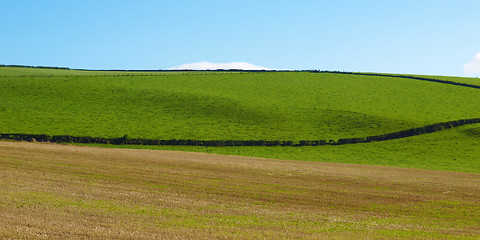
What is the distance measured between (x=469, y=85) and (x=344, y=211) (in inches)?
3213

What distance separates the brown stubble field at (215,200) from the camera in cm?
1789

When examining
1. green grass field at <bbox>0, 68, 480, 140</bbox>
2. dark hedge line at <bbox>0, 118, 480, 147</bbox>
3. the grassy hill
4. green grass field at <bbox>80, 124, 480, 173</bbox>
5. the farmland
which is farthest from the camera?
green grass field at <bbox>0, 68, 480, 140</bbox>

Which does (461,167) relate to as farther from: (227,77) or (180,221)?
(227,77)

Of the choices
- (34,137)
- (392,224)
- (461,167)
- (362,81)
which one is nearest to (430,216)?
(392,224)

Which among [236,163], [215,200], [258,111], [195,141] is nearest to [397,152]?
[258,111]

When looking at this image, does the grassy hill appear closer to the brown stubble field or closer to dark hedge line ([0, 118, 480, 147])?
dark hedge line ([0, 118, 480, 147])

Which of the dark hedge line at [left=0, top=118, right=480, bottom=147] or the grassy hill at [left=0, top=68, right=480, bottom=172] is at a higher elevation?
the grassy hill at [left=0, top=68, right=480, bottom=172]

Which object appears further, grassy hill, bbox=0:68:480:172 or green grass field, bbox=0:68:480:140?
green grass field, bbox=0:68:480:140

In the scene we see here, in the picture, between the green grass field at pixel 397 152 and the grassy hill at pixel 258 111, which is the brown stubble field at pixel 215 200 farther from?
the grassy hill at pixel 258 111

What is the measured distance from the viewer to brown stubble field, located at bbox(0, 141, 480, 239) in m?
17.9

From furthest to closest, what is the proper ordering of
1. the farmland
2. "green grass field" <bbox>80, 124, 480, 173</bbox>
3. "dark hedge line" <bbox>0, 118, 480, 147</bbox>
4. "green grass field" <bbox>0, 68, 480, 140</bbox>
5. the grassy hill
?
"green grass field" <bbox>0, 68, 480, 140</bbox> → the grassy hill → "dark hedge line" <bbox>0, 118, 480, 147</bbox> → "green grass field" <bbox>80, 124, 480, 173</bbox> → the farmland

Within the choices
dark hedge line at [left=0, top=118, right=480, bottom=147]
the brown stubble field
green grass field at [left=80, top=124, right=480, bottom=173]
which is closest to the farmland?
the brown stubble field

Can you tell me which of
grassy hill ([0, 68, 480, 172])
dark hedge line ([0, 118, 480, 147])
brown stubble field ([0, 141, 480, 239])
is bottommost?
brown stubble field ([0, 141, 480, 239])

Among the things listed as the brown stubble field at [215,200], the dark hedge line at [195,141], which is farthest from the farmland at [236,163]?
the dark hedge line at [195,141]
